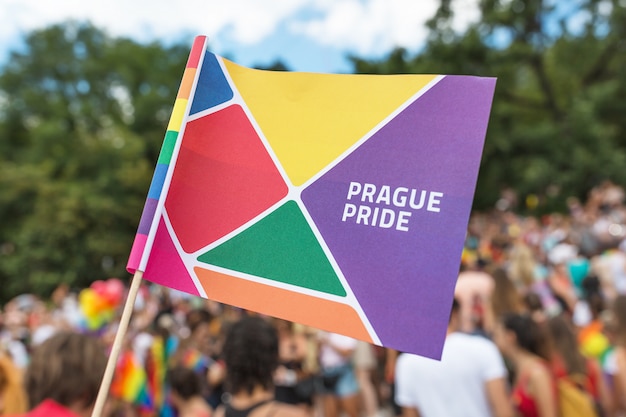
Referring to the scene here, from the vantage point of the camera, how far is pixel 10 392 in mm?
2738

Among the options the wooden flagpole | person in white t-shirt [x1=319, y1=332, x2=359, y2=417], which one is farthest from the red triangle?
person in white t-shirt [x1=319, y1=332, x2=359, y2=417]

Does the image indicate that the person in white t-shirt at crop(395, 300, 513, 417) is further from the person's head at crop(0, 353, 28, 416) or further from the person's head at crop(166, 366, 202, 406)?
the person's head at crop(0, 353, 28, 416)

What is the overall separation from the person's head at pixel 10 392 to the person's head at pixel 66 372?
0.95 m

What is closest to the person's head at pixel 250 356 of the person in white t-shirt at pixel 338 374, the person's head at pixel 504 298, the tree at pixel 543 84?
the person in white t-shirt at pixel 338 374

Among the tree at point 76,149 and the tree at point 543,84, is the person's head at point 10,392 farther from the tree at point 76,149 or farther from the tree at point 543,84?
the tree at point 76,149

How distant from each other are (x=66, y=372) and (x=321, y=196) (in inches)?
46.5

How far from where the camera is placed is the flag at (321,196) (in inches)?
57.2

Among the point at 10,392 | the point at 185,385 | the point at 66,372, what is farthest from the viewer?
the point at 185,385

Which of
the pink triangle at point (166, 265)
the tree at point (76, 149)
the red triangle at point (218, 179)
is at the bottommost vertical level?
the pink triangle at point (166, 265)

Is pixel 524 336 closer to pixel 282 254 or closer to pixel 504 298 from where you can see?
pixel 504 298

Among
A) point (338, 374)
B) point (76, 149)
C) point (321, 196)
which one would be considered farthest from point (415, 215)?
point (76, 149)

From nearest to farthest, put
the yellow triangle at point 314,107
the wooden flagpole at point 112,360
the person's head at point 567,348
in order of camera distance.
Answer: the wooden flagpole at point 112,360, the yellow triangle at point 314,107, the person's head at point 567,348

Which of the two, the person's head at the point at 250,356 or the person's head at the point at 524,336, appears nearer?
the person's head at the point at 250,356

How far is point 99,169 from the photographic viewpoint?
24047 mm
